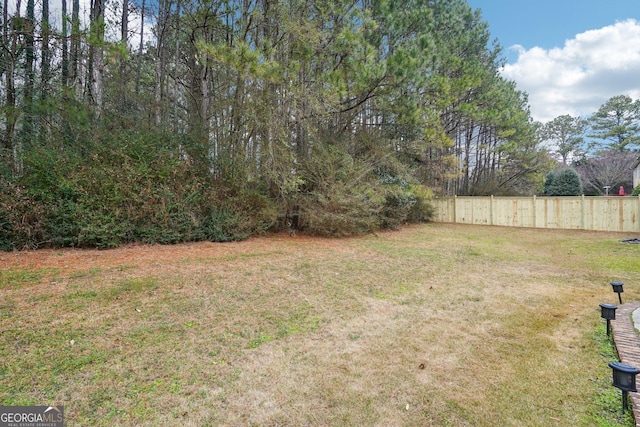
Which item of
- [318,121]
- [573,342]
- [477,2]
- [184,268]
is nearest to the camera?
[573,342]

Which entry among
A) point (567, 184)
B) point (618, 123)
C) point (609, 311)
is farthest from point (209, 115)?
point (618, 123)

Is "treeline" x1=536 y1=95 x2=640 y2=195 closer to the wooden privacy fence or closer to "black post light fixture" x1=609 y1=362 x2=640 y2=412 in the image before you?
the wooden privacy fence

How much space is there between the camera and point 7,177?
17.7 ft

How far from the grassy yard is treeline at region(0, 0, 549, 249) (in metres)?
1.30

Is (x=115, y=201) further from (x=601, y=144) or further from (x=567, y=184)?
(x=601, y=144)

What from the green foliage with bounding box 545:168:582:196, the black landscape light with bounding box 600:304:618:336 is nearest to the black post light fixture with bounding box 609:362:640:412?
the black landscape light with bounding box 600:304:618:336

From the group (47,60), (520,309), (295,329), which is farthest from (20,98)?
(520,309)

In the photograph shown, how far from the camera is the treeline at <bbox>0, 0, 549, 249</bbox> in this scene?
220 inches

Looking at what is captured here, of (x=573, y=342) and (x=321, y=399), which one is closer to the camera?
(x=321, y=399)

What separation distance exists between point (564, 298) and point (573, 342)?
4.94 ft

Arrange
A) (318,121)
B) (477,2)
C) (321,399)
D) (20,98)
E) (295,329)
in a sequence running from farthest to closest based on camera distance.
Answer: (477,2)
(318,121)
(20,98)
(295,329)
(321,399)

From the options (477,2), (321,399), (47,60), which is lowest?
(321,399)

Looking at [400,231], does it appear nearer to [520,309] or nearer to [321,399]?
[520,309]

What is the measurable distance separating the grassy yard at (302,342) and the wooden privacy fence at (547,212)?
6458 mm
